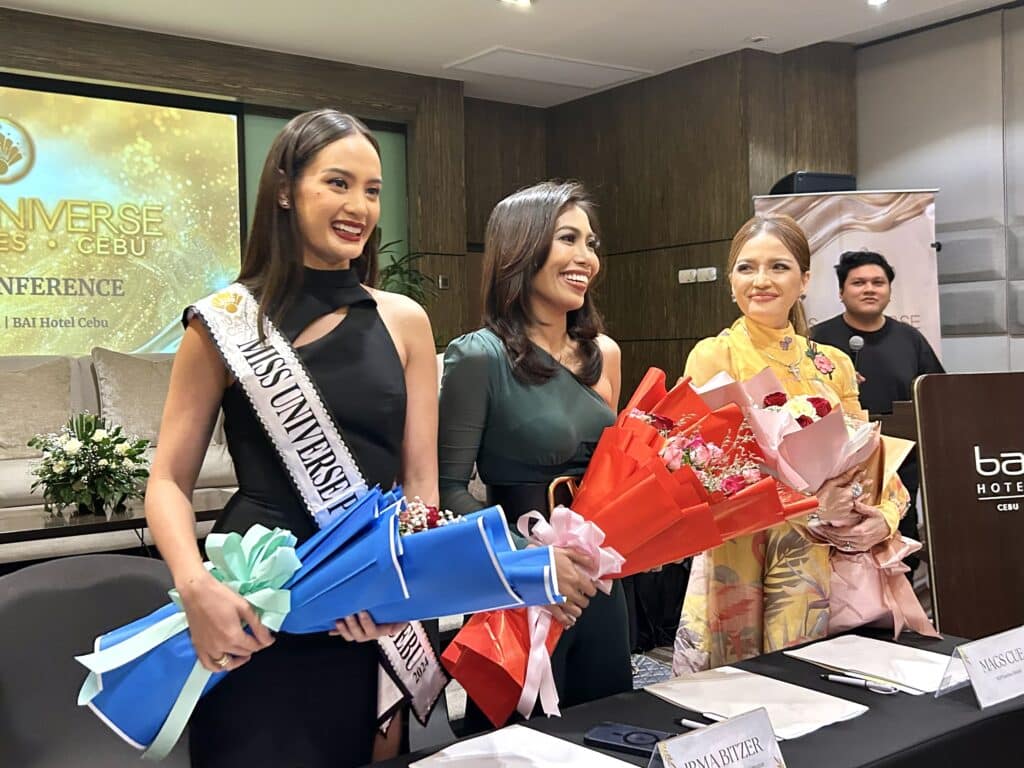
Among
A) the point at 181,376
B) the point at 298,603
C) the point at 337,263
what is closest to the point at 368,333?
the point at 337,263

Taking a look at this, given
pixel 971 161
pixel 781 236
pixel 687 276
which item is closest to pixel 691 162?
pixel 687 276

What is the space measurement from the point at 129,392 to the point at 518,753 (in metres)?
4.89

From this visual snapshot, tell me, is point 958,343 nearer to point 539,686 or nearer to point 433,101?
A: point 433,101

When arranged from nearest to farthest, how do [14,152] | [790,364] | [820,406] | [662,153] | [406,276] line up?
[820,406] < [790,364] < [14,152] < [406,276] < [662,153]

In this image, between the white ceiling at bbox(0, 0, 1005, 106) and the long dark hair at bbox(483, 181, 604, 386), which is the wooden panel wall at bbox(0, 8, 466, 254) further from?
the long dark hair at bbox(483, 181, 604, 386)

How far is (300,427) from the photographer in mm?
1235

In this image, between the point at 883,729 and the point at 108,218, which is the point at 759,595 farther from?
the point at 108,218

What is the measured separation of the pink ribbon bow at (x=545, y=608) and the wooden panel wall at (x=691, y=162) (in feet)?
18.1

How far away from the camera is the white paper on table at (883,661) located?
1.29 metres

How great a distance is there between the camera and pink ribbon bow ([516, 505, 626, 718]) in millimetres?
1167

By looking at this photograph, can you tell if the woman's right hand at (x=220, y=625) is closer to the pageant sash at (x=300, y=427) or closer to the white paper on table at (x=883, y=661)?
the pageant sash at (x=300, y=427)

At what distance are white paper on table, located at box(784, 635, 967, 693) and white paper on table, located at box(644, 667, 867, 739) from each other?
0.11 meters

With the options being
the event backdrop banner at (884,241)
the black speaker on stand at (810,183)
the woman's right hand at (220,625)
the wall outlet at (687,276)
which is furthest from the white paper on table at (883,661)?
the wall outlet at (687,276)

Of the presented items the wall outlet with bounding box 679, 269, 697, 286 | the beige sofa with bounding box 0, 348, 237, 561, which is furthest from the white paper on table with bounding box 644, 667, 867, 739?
the wall outlet with bounding box 679, 269, 697, 286
